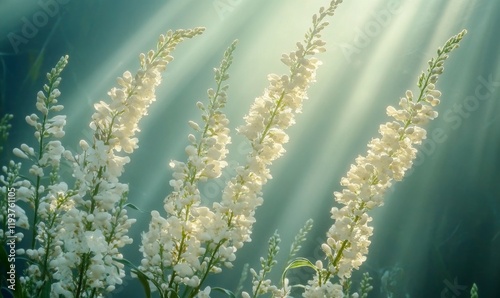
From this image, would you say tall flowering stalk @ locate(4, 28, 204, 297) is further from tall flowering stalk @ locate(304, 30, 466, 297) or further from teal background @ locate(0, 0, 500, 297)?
teal background @ locate(0, 0, 500, 297)

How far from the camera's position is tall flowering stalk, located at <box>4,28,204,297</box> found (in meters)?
0.93

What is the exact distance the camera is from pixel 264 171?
3.67ft

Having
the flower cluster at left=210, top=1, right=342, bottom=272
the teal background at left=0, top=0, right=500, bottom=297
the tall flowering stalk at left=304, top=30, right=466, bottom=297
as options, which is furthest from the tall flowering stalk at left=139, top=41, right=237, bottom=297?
the teal background at left=0, top=0, right=500, bottom=297

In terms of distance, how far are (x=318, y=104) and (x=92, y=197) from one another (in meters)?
4.30

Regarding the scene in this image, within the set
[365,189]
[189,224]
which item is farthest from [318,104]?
[189,224]

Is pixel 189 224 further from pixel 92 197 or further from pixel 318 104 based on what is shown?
pixel 318 104

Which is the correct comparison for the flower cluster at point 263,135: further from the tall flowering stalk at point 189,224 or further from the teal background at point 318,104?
the teal background at point 318,104

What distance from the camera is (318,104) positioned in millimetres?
5062

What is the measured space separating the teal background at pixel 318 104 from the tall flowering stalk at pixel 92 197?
3059mm

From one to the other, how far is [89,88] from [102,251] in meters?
3.81

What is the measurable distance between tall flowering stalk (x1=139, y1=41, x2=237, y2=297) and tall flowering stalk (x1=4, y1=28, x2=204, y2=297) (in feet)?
0.29

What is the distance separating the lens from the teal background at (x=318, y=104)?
4434 millimetres

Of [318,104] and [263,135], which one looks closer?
[263,135]

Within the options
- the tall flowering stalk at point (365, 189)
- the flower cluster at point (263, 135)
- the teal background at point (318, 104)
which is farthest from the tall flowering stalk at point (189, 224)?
the teal background at point (318, 104)
